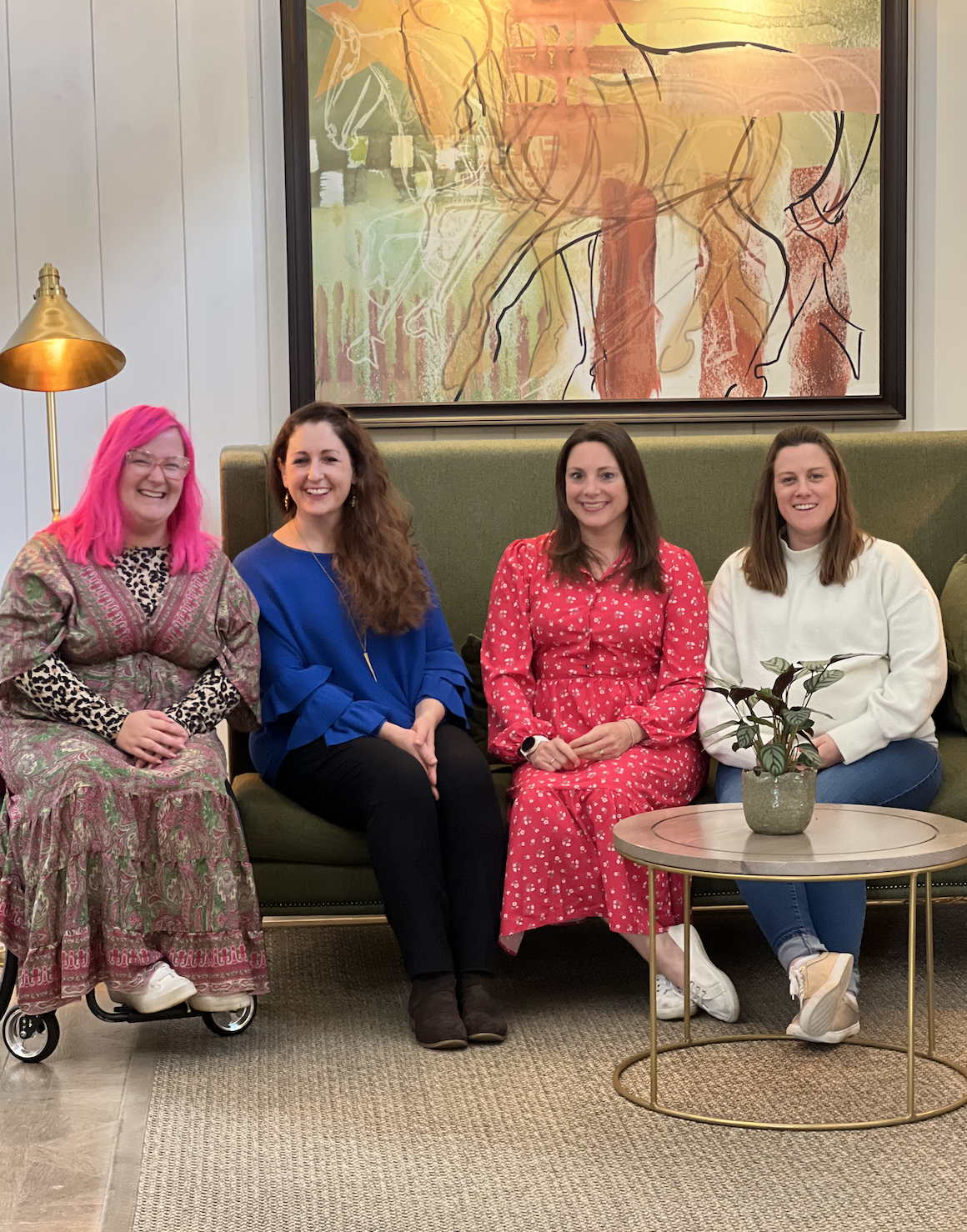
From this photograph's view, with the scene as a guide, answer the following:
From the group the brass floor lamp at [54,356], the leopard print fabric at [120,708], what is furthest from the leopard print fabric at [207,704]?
the brass floor lamp at [54,356]

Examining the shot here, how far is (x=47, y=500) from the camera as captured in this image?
3682 millimetres

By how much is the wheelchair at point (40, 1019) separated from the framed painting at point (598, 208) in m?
1.74

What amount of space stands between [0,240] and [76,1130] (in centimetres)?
239

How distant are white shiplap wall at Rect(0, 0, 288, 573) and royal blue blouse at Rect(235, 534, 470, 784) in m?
0.89

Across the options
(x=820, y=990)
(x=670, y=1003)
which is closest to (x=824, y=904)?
(x=820, y=990)

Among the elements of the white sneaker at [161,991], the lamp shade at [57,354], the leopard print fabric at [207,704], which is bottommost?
the white sneaker at [161,991]

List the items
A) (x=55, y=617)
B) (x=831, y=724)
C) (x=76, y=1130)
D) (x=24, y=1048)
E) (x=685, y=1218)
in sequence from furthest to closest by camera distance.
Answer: (x=831, y=724)
(x=55, y=617)
(x=24, y=1048)
(x=76, y=1130)
(x=685, y=1218)

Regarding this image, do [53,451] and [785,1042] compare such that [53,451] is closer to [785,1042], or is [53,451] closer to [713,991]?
[713,991]

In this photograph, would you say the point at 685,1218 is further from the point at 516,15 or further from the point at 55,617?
the point at 516,15

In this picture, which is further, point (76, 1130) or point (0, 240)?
point (0, 240)

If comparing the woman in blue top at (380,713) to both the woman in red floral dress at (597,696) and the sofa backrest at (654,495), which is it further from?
the sofa backrest at (654,495)

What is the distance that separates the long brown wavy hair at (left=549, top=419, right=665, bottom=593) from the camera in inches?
115

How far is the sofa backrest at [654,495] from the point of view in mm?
3275

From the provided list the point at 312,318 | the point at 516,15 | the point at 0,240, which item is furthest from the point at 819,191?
the point at 0,240
